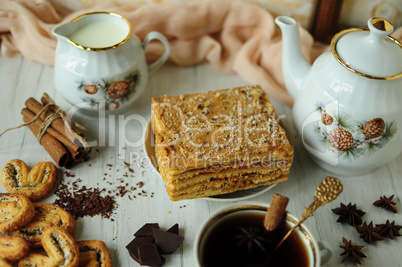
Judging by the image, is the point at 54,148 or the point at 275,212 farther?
the point at 54,148

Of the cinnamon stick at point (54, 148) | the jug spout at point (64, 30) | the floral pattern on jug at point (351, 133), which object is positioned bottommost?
the cinnamon stick at point (54, 148)

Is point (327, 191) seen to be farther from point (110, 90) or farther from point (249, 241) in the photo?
point (110, 90)

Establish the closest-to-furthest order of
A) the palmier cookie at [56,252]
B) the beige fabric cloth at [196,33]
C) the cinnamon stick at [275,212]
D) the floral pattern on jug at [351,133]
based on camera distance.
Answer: the cinnamon stick at [275,212], the palmier cookie at [56,252], the floral pattern on jug at [351,133], the beige fabric cloth at [196,33]

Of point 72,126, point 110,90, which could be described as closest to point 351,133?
point 110,90

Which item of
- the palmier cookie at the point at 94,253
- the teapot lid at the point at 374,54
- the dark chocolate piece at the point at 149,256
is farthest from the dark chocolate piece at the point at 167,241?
the teapot lid at the point at 374,54

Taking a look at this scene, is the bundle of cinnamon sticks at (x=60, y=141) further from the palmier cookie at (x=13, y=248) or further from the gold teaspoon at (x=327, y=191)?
the gold teaspoon at (x=327, y=191)

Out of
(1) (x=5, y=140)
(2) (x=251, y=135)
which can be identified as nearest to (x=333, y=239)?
(2) (x=251, y=135)

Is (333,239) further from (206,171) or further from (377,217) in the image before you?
(206,171)
